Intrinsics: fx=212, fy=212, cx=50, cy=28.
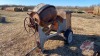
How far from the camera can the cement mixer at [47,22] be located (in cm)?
834

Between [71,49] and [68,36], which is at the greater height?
[68,36]

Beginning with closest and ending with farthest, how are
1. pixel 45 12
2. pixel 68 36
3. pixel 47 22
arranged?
pixel 45 12
pixel 47 22
pixel 68 36

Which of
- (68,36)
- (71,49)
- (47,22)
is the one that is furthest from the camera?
(68,36)

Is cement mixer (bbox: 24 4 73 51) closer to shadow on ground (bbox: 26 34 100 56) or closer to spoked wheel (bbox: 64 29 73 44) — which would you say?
spoked wheel (bbox: 64 29 73 44)

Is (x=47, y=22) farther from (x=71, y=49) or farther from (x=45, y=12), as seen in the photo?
(x=71, y=49)

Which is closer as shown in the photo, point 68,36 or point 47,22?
point 47,22

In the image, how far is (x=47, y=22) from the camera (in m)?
8.75

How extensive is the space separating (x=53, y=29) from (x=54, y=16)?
1.19m

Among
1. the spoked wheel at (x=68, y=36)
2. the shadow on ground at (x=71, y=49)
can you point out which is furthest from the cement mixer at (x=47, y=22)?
the shadow on ground at (x=71, y=49)

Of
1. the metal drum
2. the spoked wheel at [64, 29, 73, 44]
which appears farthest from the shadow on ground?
the metal drum

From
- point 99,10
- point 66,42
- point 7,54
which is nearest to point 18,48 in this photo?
point 7,54

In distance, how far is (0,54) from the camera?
8.59 meters

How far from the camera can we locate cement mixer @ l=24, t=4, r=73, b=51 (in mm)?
8344

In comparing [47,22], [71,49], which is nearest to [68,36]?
[71,49]
